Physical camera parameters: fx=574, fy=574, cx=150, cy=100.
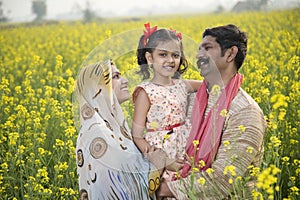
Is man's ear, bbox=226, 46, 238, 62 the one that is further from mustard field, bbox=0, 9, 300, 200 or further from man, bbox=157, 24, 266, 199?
mustard field, bbox=0, 9, 300, 200

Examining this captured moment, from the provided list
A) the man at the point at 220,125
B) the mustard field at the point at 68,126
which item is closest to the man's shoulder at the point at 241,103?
the man at the point at 220,125

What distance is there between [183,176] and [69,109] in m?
2.35

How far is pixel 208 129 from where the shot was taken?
9.34 feet

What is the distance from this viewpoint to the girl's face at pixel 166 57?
2771 millimetres

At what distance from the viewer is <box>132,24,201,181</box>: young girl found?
278 centimetres

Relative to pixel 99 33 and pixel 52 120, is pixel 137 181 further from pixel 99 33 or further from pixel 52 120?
pixel 99 33

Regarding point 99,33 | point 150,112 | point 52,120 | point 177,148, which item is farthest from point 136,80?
point 99,33

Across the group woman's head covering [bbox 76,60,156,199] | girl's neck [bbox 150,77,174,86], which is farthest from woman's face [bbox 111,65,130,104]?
girl's neck [bbox 150,77,174,86]

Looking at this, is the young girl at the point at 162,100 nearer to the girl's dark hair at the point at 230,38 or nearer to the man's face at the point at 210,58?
the man's face at the point at 210,58

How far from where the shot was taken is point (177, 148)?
2.79 m

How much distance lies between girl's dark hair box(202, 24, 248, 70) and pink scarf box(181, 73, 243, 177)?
0.11m

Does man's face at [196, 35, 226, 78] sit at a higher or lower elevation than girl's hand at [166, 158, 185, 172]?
higher

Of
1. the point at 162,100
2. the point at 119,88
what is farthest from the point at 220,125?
the point at 119,88

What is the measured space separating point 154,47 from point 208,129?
486mm
